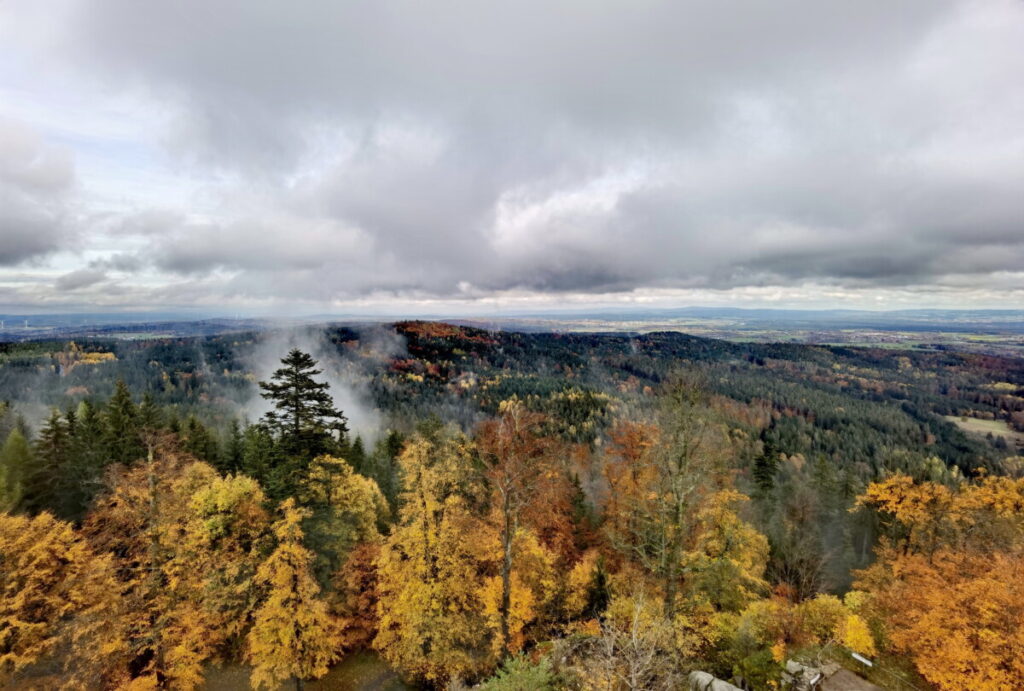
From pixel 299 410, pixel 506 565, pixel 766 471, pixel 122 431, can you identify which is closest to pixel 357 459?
pixel 122 431

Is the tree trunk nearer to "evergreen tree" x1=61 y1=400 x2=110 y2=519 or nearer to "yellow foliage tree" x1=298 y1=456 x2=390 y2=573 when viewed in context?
"yellow foliage tree" x1=298 y1=456 x2=390 y2=573

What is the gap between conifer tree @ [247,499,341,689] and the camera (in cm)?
2542

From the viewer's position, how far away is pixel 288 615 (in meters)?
25.7

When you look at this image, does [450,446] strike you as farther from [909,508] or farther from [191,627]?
[909,508]

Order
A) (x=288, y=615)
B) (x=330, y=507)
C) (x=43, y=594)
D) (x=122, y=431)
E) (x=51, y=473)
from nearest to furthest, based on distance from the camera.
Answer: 1. (x=43, y=594)
2. (x=288, y=615)
3. (x=330, y=507)
4. (x=51, y=473)
5. (x=122, y=431)

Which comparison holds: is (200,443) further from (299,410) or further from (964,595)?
(964,595)

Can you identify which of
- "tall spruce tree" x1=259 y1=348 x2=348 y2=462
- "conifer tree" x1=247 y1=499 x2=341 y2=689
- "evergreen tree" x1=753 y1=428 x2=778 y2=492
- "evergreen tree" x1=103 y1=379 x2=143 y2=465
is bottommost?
"evergreen tree" x1=753 y1=428 x2=778 y2=492

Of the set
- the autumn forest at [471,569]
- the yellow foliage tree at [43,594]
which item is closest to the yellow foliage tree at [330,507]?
the autumn forest at [471,569]

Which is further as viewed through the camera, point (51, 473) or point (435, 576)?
point (51, 473)

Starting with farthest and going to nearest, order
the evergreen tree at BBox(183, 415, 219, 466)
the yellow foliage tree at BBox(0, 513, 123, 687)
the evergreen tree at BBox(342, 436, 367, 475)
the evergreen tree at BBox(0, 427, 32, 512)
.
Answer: the evergreen tree at BBox(342, 436, 367, 475) → the evergreen tree at BBox(183, 415, 219, 466) → the evergreen tree at BBox(0, 427, 32, 512) → the yellow foliage tree at BBox(0, 513, 123, 687)

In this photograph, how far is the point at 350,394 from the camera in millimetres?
188375

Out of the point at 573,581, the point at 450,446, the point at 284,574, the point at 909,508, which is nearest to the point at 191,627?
the point at 284,574

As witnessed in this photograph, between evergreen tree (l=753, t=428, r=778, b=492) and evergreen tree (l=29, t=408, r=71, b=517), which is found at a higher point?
evergreen tree (l=29, t=408, r=71, b=517)

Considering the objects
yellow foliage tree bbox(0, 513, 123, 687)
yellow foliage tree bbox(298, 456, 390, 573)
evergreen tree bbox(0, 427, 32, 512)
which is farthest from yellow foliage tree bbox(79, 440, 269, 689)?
evergreen tree bbox(0, 427, 32, 512)
